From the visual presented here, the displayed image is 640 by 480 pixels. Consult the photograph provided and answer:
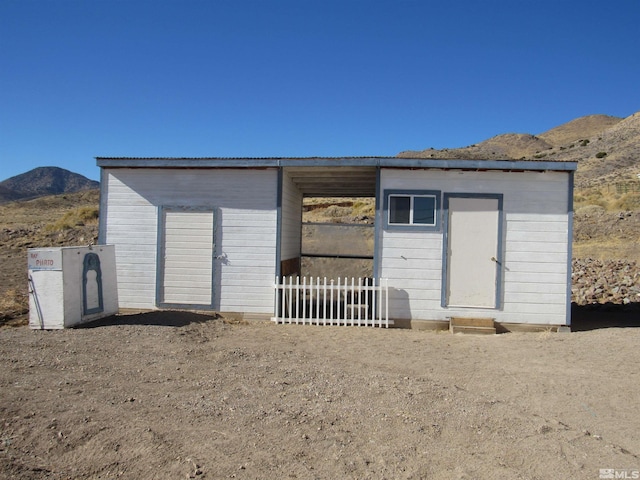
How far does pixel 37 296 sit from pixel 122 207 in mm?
2727

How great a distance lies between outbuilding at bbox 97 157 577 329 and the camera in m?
9.14

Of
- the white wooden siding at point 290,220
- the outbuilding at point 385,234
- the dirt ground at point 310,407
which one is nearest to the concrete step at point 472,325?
the outbuilding at point 385,234

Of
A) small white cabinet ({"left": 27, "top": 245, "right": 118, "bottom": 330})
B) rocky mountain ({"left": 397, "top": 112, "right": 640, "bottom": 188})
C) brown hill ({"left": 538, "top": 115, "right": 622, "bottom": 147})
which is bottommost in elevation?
small white cabinet ({"left": 27, "top": 245, "right": 118, "bottom": 330})

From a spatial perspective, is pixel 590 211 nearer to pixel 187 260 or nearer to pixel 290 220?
pixel 290 220

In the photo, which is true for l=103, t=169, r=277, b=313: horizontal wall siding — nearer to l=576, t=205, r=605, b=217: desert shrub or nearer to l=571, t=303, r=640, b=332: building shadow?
l=571, t=303, r=640, b=332: building shadow

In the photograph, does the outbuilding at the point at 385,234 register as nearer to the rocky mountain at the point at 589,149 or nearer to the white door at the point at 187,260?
the white door at the point at 187,260

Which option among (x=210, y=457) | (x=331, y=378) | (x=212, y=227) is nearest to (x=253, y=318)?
(x=212, y=227)

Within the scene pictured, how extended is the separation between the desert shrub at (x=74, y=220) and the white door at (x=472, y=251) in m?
25.8

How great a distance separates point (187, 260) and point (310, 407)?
20.0 ft

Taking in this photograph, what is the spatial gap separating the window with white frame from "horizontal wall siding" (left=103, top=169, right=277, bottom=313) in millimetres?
2360

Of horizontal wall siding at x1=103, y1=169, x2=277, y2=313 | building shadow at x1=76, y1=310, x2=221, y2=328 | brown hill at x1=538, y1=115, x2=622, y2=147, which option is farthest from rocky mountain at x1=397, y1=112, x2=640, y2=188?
building shadow at x1=76, y1=310, x2=221, y2=328

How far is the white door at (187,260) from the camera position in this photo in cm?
1002

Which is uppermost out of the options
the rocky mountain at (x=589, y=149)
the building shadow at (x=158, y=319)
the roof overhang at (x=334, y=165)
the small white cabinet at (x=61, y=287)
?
the rocky mountain at (x=589, y=149)

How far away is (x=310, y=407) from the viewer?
4.70 m
